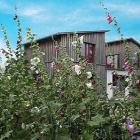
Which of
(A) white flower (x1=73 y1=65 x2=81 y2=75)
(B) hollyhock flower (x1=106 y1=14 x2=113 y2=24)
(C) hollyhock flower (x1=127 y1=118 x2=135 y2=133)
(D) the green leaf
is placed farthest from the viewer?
(B) hollyhock flower (x1=106 y1=14 x2=113 y2=24)

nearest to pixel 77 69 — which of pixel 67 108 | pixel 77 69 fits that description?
pixel 77 69

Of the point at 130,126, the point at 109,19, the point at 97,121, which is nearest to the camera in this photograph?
the point at 97,121

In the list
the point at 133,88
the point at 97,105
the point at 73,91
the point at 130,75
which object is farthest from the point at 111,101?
the point at 130,75

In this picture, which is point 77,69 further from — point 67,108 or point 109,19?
point 109,19

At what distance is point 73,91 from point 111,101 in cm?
44

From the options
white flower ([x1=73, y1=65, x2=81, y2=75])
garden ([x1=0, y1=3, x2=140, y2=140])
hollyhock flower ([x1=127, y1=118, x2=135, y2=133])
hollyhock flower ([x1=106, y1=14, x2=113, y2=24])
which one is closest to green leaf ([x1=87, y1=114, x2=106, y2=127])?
garden ([x1=0, y1=3, x2=140, y2=140])

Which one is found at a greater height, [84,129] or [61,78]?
[61,78]

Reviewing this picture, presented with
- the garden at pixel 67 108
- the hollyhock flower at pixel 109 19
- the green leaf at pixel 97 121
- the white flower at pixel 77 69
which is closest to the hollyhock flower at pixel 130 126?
the garden at pixel 67 108

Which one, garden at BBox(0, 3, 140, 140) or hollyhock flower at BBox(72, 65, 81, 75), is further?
hollyhock flower at BBox(72, 65, 81, 75)

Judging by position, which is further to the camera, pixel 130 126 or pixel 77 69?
pixel 77 69

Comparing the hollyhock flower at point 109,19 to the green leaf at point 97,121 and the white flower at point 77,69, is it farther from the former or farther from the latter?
the green leaf at point 97,121

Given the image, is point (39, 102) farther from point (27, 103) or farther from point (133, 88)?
point (133, 88)

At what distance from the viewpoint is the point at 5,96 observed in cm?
455

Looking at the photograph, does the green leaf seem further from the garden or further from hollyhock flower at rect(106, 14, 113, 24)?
hollyhock flower at rect(106, 14, 113, 24)
